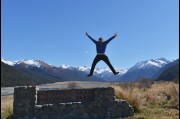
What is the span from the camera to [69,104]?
18453 mm

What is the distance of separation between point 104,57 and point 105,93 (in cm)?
164

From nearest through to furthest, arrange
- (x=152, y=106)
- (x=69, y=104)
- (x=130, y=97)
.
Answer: (x=69, y=104)
(x=130, y=97)
(x=152, y=106)

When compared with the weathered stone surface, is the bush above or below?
above

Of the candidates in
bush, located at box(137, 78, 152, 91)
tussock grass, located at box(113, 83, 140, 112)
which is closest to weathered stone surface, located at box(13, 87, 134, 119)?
tussock grass, located at box(113, 83, 140, 112)

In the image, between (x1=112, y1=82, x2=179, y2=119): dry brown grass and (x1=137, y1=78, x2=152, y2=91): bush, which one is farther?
(x1=137, y1=78, x2=152, y2=91): bush

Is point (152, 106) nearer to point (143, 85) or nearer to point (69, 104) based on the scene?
point (69, 104)

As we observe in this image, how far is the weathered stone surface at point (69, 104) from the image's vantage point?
1833 cm

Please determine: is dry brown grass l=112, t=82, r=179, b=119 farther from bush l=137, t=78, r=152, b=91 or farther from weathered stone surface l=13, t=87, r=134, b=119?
bush l=137, t=78, r=152, b=91

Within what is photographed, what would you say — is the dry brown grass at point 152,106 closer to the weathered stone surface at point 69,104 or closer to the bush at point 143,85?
the weathered stone surface at point 69,104

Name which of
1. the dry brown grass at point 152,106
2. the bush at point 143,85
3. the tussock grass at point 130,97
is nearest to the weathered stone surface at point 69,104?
the dry brown grass at point 152,106

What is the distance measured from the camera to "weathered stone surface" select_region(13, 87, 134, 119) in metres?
18.3

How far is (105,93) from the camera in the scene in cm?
1897

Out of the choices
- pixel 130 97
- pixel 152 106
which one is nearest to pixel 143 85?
pixel 152 106

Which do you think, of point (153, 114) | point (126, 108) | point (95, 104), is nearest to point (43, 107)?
point (95, 104)
